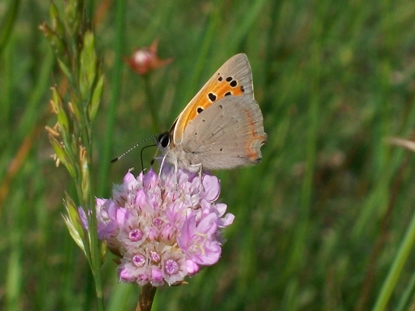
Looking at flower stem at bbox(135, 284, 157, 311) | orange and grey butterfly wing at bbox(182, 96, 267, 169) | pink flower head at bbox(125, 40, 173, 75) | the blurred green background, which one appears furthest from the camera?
the blurred green background

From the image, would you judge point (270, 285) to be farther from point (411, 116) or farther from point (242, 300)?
point (411, 116)

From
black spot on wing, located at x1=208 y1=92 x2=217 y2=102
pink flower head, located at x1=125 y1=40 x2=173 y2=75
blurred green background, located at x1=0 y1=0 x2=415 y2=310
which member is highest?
black spot on wing, located at x1=208 y1=92 x2=217 y2=102

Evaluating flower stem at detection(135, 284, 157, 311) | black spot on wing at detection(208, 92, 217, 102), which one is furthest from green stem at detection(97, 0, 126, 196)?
flower stem at detection(135, 284, 157, 311)

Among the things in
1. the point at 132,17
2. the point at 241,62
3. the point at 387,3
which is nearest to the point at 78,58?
the point at 241,62

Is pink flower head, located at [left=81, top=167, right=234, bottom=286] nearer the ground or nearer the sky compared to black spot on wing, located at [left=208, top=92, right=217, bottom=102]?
nearer the ground

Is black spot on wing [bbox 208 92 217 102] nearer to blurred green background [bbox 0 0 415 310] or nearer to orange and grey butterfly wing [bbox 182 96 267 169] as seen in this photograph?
orange and grey butterfly wing [bbox 182 96 267 169]

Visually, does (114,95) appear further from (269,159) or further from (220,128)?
(269,159)

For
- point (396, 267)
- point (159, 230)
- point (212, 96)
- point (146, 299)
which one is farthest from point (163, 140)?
point (396, 267)
